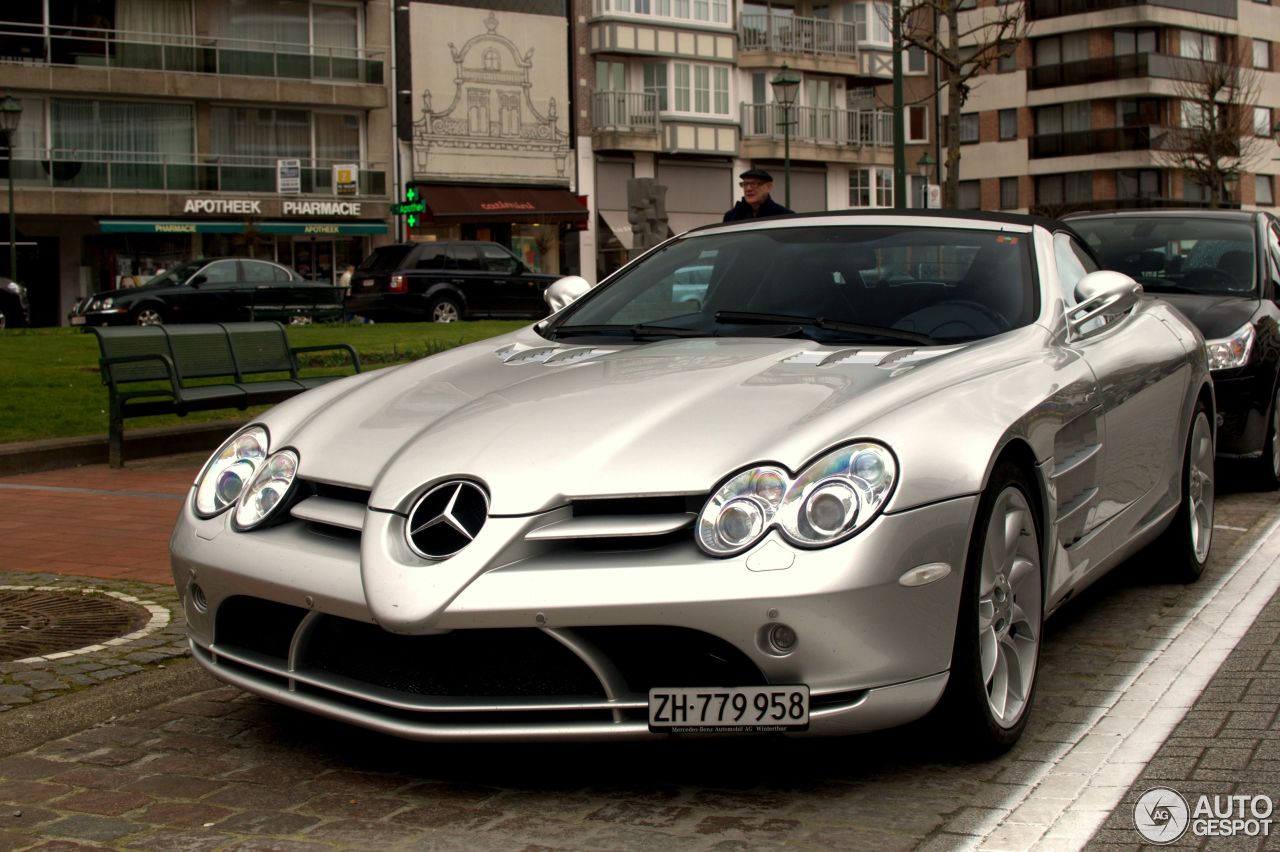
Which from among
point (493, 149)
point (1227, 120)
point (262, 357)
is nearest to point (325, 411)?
point (262, 357)

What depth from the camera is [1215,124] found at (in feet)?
190

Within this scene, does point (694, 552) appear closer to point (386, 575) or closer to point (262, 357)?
point (386, 575)

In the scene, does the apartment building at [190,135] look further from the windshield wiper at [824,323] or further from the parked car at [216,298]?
the windshield wiper at [824,323]

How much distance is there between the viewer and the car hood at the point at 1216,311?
9.06 m

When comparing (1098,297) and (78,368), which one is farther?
(78,368)

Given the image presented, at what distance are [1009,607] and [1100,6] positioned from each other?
7042 cm

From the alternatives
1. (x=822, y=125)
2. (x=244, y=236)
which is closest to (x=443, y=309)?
(x=244, y=236)

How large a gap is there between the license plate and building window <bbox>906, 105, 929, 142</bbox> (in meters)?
69.0

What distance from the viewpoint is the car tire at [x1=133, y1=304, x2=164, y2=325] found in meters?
28.5

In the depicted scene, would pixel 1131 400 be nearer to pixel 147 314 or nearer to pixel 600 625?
pixel 600 625

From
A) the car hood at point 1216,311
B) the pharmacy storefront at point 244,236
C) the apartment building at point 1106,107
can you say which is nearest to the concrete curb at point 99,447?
the car hood at point 1216,311

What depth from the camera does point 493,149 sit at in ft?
159

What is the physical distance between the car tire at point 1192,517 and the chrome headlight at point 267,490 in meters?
3.49

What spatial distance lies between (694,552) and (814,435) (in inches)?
17.0
